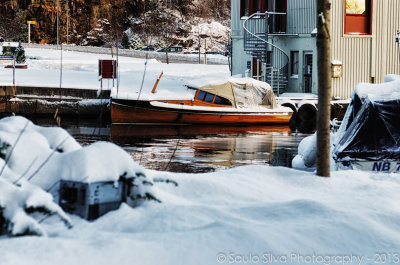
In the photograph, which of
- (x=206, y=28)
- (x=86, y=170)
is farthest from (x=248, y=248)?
(x=206, y=28)

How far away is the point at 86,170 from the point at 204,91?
25.4 meters

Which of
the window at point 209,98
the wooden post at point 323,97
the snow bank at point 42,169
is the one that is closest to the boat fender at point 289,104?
the window at point 209,98

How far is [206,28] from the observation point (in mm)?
87438

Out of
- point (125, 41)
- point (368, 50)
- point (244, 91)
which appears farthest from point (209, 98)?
point (125, 41)

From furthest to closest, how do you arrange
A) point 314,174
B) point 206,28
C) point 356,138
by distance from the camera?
point 206,28
point 356,138
point 314,174

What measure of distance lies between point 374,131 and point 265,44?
938 inches

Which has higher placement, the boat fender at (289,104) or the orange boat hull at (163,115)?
the boat fender at (289,104)

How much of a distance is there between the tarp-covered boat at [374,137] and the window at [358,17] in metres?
21.8

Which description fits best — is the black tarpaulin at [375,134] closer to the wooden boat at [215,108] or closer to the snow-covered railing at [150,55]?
the wooden boat at [215,108]

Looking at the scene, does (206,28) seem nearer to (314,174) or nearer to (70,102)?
(70,102)

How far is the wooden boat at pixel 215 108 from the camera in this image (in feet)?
102

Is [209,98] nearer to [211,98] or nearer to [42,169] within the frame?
[211,98]

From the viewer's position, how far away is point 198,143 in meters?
25.2

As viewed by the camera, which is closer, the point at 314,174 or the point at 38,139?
the point at 38,139
